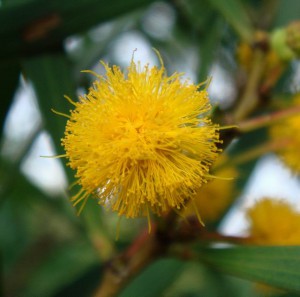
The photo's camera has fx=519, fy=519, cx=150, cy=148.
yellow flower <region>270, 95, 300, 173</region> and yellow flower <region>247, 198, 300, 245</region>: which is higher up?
yellow flower <region>270, 95, 300, 173</region>

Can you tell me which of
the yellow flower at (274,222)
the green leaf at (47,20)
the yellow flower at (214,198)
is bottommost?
the yellow flower at (274,222)

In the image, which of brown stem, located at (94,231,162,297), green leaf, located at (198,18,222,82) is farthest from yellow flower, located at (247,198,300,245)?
green leaf, located at (198,18,222,82)

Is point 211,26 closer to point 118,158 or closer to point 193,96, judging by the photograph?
point 193,96

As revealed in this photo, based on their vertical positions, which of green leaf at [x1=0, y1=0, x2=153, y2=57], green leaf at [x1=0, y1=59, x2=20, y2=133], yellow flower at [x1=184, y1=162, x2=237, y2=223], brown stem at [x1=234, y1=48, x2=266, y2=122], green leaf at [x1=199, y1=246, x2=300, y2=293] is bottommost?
green leaf at [x1=199, y1=246, x2=300, y2=293]

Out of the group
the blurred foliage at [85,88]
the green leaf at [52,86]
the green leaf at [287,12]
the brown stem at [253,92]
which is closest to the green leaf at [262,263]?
the blurred foliage at [85,88]

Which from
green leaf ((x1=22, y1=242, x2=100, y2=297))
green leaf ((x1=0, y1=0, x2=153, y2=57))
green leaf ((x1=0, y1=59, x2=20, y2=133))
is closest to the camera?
green leaf ((x1=0, y1=0, x2=153, y2=57))

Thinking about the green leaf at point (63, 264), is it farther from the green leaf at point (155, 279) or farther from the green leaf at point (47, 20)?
the green leaf at point (47, 20)

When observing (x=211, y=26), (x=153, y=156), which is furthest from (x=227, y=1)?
(x=153, y=156)

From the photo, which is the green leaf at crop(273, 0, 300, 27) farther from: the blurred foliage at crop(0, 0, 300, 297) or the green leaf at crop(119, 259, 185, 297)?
the green leaf at crop(119, 259, 185, 297)
